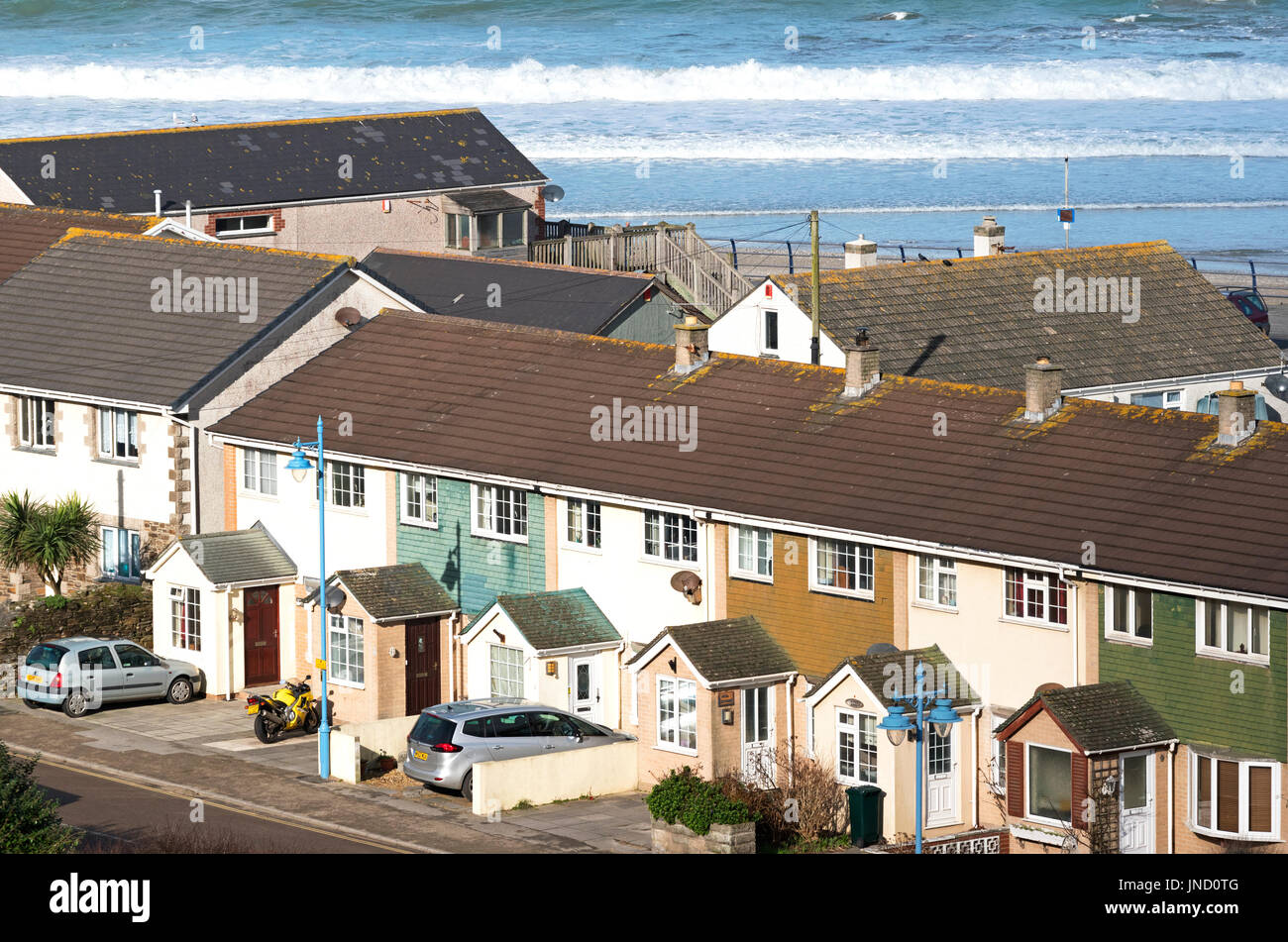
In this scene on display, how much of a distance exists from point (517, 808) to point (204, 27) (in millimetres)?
129386

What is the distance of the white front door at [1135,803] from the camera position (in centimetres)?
3300

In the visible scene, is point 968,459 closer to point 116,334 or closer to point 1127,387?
point 1127,387

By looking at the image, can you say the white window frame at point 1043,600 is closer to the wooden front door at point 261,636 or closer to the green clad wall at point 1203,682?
the green clad wall at point 1203,682

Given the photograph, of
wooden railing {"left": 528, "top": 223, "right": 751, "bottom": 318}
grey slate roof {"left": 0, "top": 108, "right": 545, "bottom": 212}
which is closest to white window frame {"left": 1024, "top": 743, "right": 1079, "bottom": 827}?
wooden railing {"left": 528, "top": 223, "right": 751, "bottom": 318}

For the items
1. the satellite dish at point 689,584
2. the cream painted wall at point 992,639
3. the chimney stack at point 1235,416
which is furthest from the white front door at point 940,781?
the chimney stack at point 1235,416


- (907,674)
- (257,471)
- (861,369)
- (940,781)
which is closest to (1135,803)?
(940,781)

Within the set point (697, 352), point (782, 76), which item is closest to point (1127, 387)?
point (697, 352)

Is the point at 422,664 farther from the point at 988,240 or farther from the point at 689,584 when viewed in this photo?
the point at 988,240

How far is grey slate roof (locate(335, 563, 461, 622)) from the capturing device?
40.7m

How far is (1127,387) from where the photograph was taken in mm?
49938

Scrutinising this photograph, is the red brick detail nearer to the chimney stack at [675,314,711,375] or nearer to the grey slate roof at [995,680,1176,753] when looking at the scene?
the chimney stack at [675,314,711,375]

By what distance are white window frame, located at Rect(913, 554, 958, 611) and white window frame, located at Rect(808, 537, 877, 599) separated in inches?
29.8

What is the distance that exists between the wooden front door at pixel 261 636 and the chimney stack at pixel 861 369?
11.7 m
